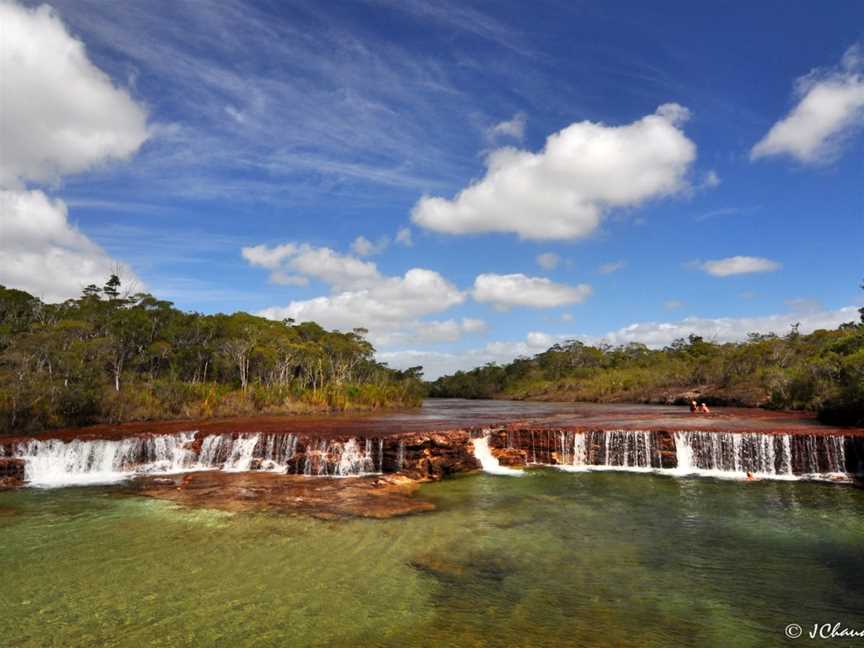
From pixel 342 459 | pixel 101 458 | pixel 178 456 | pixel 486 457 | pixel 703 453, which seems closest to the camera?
pixel 703 453

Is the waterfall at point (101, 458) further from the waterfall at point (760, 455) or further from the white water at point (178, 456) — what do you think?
the waterfall at point (760, 455)

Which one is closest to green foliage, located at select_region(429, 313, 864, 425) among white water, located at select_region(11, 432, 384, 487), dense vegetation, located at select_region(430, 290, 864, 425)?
dense vegetation, located at select_region(430, 290, 864, 425)

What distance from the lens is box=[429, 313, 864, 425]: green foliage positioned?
26.2m

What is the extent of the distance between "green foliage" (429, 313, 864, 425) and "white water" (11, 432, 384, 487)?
1948 centimetres

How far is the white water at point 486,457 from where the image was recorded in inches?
758

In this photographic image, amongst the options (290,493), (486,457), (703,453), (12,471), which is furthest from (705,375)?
(12,471)

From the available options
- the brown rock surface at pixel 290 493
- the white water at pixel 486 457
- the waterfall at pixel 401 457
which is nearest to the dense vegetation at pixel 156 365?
the brown rock surface at pixel 290 493

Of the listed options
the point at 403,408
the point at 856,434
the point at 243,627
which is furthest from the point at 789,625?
the point at 403,408

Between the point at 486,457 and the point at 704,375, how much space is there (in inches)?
1436

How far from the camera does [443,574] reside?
8789 millimetres

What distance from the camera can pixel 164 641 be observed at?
6594mm

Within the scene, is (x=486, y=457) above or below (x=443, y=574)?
above

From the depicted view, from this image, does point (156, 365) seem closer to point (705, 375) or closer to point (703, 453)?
point (703, 453)

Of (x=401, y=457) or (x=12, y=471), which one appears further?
(x=401, y=457)
